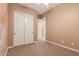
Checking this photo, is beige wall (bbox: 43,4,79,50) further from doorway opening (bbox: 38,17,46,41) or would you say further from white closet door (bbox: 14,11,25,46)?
white closet door (bbox: 14,11,25,46)

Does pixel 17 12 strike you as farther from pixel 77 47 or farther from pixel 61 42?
pixel 77 47

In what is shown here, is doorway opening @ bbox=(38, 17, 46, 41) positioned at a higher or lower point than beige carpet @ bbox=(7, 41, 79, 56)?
higher

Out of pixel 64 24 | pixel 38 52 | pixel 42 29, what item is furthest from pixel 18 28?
pixel 42 29

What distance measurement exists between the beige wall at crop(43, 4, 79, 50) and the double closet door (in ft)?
3.44

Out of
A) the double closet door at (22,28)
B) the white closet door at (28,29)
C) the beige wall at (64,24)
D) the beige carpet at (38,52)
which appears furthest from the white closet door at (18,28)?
the beige wall at (64,24)

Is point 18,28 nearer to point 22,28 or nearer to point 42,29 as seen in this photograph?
point 22,28

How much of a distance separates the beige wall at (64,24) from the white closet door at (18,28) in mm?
1489

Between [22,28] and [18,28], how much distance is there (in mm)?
291

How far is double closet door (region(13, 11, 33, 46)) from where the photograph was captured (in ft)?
12.4

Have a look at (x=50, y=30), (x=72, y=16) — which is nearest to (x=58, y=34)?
(x=50, y=30)

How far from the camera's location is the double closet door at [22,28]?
378 cm

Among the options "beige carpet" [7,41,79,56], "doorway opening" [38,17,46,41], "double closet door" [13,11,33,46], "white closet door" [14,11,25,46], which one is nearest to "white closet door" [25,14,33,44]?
"double closet door" [13,11,33,46]

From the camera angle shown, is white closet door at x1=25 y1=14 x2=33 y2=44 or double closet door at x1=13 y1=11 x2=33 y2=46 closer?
double closet door at x1=13 y1=11 x2=33 y2=46

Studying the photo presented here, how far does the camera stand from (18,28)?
12.9 ft
